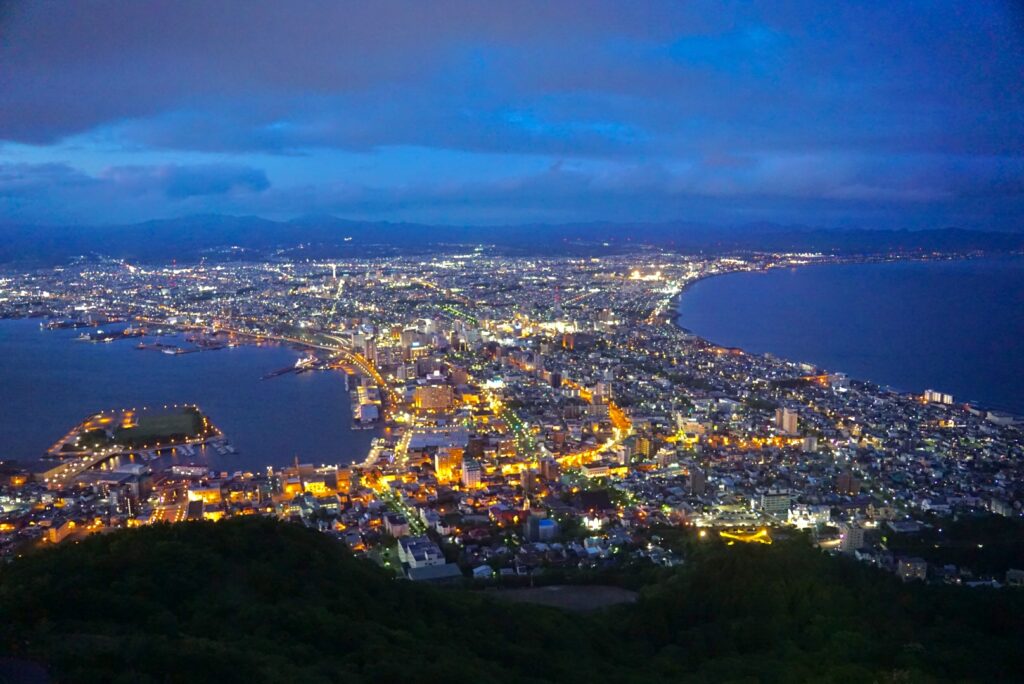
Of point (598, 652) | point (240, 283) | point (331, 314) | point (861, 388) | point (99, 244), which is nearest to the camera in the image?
point (598, 652)

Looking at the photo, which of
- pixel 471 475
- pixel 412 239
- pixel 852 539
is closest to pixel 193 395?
pixel 471 475

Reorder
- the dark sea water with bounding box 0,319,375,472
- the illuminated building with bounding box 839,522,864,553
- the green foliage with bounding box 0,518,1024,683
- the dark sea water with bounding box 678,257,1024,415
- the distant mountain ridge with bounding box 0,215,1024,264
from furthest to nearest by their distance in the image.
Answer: the distant mountain ridge with bounding box 0,215,1024,264, the dark sea water with bounding box 678,257,1024,415, the dark sea water with bounding box 0,319,375,472, the illuminated building with bounding box 839,522,864,553, the green foliage with bounding box 0,518,1024,683

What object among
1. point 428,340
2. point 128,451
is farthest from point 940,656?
point 428,340

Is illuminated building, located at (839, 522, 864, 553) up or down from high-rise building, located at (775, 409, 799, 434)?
down

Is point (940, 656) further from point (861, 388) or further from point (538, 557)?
point (861, 388)

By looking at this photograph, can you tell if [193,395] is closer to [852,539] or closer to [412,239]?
[852,539]

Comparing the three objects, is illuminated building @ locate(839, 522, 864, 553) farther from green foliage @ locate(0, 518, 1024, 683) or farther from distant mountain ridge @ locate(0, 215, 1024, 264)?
distant mountain ridge @ locate(0, 215, 1024, 264)

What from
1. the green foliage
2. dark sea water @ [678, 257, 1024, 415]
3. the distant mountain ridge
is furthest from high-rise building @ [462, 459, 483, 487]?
the distant mountain ridge
